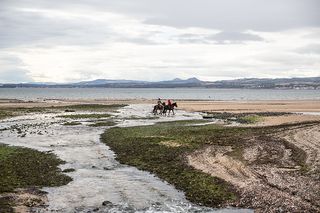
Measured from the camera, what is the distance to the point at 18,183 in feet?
77.7

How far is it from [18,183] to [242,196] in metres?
12.1

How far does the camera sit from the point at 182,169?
28.0m

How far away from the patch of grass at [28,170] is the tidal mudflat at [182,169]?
783 millimetres

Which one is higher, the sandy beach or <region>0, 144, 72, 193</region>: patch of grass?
<region>0, 144, 72, 193</region>: patch of grass

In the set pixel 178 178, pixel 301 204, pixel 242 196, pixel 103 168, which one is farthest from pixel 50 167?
pixel 301 204

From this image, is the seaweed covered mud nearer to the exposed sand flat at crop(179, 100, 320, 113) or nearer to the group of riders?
the group of riders

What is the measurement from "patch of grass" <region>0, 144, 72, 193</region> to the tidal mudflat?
78 cm

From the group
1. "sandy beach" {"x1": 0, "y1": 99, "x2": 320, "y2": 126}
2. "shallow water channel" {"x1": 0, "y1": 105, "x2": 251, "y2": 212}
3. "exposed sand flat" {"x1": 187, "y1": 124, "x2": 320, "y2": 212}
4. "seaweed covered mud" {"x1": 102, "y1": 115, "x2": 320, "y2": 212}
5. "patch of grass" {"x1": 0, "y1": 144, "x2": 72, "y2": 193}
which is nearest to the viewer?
"shallow water channel" {"x1": 0, "y1": 105, "x2": 251, "y2": 212}

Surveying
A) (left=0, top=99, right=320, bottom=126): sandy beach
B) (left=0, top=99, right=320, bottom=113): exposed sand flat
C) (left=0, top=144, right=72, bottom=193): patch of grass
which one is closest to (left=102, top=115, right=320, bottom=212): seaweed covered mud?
(left=0, top=144, right=72, bottom=193): patch of grass

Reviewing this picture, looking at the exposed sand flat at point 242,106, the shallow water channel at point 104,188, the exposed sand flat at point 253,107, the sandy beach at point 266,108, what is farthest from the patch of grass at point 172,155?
the exposed sand flat at point 242,106

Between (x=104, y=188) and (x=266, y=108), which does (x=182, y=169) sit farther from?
(x=266, y=108)

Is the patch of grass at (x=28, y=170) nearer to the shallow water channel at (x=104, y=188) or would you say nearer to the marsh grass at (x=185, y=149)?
the shallow water channel at (x=104, y=188)

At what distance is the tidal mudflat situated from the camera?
67.1ft

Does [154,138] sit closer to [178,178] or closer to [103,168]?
[103,168]
